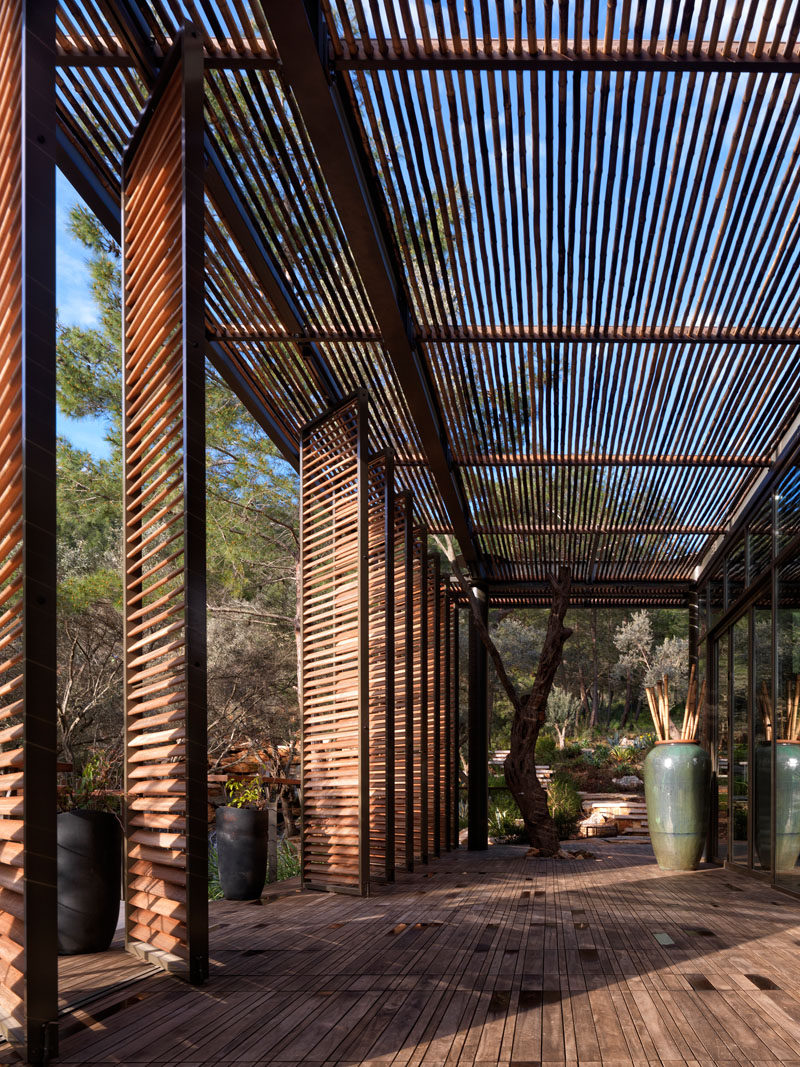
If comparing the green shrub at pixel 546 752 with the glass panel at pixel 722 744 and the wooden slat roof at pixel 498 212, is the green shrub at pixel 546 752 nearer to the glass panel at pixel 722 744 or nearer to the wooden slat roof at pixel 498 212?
the glass panel at pixel 722 744

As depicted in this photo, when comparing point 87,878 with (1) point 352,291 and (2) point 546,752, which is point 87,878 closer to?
(1) point 352,291

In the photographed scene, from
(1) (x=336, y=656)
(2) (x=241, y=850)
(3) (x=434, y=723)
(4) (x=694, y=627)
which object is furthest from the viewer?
(4) (x=694, y=627)

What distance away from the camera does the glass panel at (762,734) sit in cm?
805

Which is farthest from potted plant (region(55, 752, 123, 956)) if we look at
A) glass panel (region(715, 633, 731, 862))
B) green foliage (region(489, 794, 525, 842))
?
green foliage (region(489, 794, 525, 842))

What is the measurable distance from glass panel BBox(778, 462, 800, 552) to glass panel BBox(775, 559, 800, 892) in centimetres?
22

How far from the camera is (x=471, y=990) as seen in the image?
3926 millimetres

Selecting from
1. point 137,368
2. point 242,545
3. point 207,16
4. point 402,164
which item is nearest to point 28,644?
point 137,368

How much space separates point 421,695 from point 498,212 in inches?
213

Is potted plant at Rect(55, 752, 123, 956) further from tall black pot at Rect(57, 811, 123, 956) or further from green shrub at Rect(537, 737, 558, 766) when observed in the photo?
green shrub at Rect(537, 737, 558, 766)

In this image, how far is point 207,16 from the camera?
401 cm

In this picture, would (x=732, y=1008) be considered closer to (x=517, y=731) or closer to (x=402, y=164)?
(x=402, y=164)

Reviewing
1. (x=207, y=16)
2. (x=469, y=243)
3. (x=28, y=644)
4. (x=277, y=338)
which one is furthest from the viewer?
(x=277, y=338)

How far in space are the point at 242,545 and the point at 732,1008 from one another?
13.4 metres

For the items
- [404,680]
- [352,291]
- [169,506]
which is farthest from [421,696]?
[169,506]
